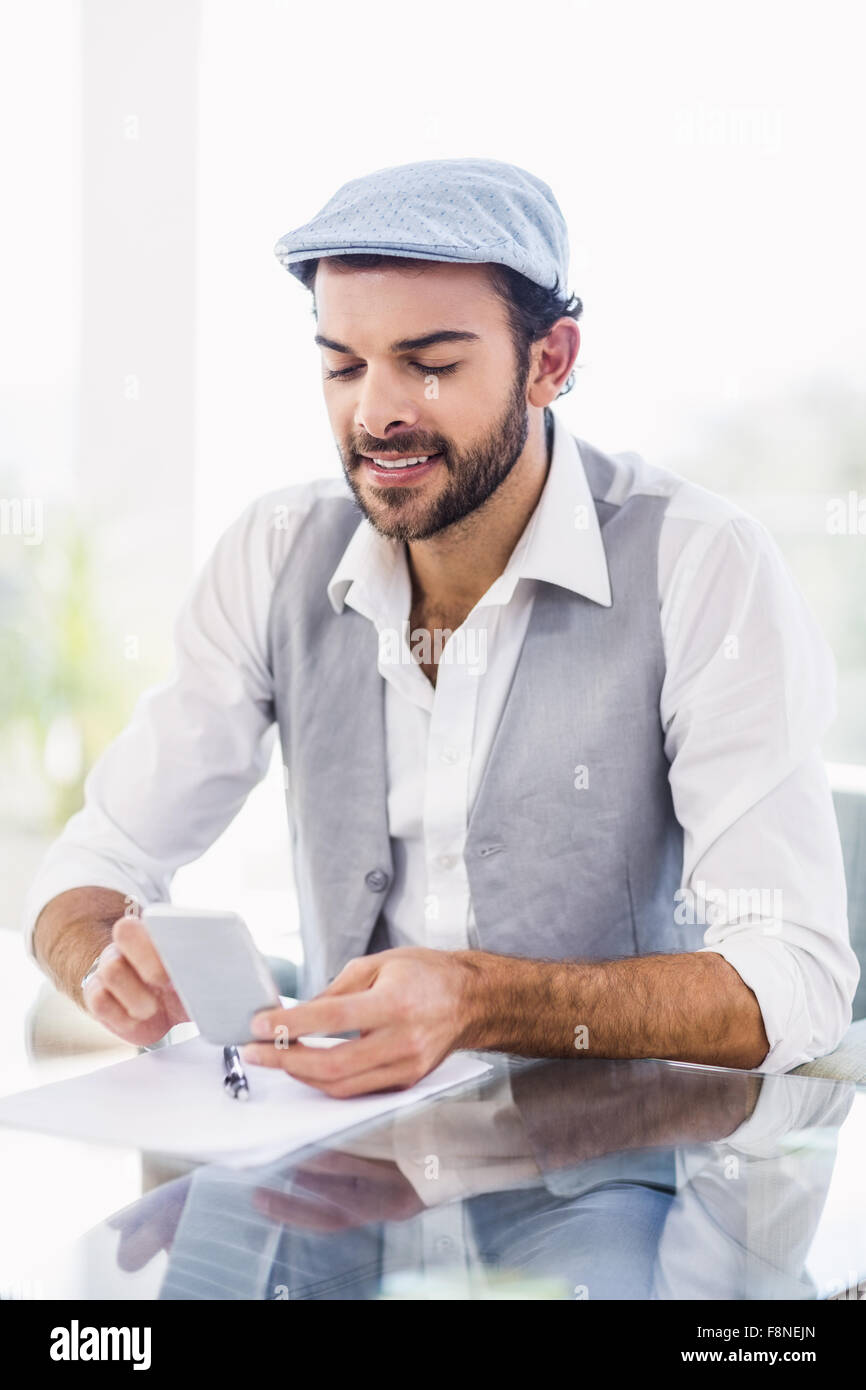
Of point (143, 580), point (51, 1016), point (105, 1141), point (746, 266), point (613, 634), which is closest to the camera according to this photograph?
point (105, 1141)

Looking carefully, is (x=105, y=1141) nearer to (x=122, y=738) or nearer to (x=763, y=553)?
(x=122, y=738)

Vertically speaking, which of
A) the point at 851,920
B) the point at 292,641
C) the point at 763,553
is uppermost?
the point at 763,553

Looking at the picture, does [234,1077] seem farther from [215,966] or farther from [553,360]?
[553,360]

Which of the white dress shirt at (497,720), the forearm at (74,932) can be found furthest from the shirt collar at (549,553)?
→ the forearm at (74,932)

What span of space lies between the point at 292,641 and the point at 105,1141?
825 mm

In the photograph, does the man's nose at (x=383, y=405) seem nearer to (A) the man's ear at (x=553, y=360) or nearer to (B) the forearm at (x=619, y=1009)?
(A) the man's ear at (x=553, y=360)

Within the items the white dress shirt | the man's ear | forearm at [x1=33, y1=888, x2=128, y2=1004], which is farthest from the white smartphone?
the man's ear

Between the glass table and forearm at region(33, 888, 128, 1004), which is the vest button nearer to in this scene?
forearm at region(33, 888, 128, 1004)

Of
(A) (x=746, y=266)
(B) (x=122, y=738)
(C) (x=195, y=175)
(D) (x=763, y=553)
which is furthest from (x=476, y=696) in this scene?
(C) (x=195, y=175)

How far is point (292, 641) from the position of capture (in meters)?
1.74

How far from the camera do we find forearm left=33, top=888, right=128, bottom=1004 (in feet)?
4.70

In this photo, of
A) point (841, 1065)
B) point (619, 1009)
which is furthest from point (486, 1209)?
point (841, 1065)

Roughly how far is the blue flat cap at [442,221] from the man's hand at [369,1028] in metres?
0.76

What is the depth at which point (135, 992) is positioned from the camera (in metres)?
1.25
